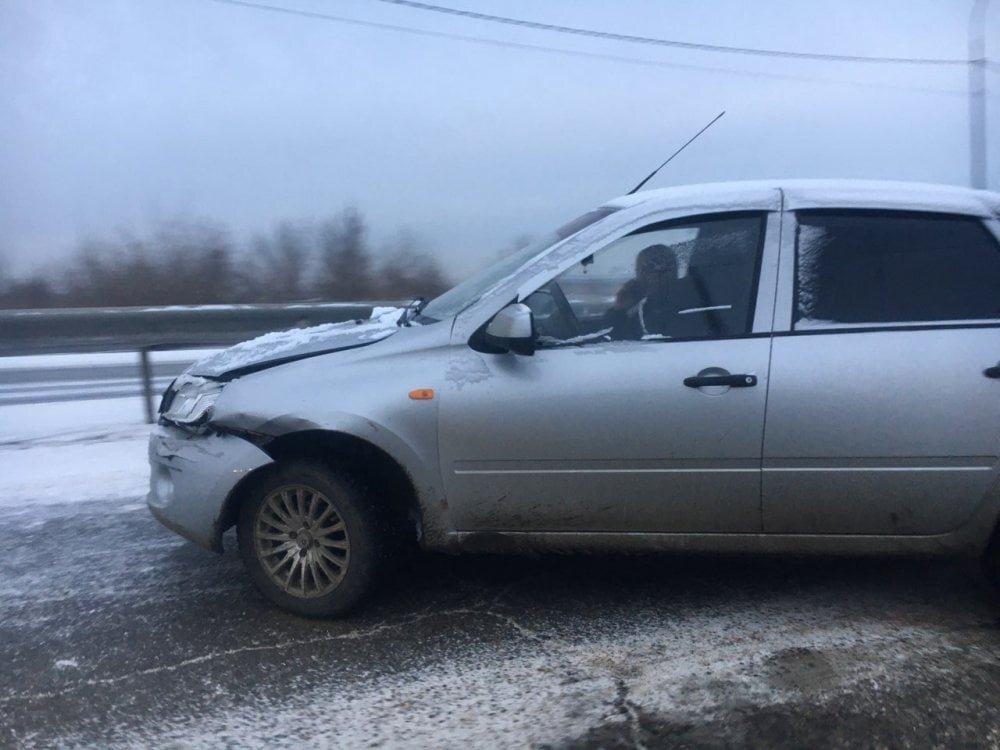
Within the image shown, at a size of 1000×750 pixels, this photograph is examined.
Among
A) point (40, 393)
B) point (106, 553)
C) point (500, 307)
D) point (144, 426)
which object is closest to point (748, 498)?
point (500, 307)

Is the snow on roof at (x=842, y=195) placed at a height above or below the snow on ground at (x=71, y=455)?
above

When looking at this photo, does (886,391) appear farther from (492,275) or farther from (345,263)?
(345,263)

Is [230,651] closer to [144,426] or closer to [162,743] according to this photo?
[162,743]

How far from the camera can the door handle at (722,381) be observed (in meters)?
4.05

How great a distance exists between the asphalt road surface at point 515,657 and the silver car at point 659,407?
1.16ft

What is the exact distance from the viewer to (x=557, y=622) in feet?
14.4

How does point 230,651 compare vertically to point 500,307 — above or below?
below

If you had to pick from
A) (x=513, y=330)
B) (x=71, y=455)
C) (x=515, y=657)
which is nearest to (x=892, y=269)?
(x=513, y=330)

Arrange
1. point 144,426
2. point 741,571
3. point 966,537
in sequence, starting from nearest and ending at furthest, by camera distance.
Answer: point 966,537, point 741,571, point 144,426

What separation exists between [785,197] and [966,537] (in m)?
1.60

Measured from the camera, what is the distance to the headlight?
4.43 meters

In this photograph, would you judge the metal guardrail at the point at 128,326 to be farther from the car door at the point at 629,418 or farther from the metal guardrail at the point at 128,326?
the car door at the point at 629,418

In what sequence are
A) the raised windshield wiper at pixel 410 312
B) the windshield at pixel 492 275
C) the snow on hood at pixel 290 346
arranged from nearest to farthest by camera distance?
the snow on hood at pixel 290 346 → the windshield at pixel 492 275 → the raised windshield wiper at pixel 410 312

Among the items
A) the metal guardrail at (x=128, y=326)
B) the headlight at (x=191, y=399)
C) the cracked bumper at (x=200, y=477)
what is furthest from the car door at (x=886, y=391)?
the metal guardrail at (x=128, y=326)
